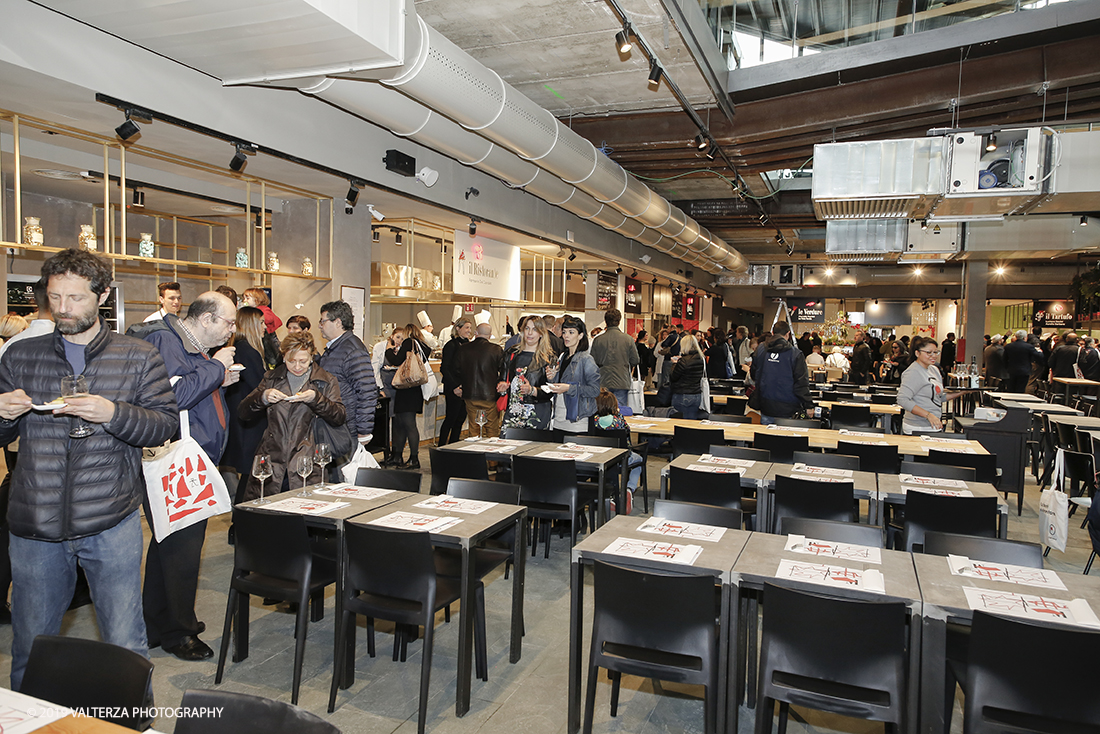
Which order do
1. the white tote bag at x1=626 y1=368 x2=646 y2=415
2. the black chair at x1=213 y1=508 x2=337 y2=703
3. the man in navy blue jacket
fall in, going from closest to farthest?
the black chair at x1=213 y1=508 x2=337 y2=703, the man in navy blue jacket, the white tote bag at x1=626 y1=368 x2=646 y2=415

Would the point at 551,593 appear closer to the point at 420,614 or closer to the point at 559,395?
the point at 420,614

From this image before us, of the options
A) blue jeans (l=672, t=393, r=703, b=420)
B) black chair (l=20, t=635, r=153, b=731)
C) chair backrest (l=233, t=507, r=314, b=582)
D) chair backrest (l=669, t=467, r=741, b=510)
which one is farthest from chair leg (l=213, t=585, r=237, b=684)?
blue jeans (l=672, t=393, r=703, b=420)

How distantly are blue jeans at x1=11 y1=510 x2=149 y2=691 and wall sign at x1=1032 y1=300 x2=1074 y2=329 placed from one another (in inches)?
882

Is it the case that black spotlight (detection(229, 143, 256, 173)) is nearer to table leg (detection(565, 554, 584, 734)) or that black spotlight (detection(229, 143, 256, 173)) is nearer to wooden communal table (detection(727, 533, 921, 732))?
table leg (detection(565, 554, 584, 734))

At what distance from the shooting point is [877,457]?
5.16 metres

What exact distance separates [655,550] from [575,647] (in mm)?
498

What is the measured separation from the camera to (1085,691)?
2.02 metres

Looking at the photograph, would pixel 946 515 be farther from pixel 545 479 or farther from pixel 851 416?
pixel 851 416

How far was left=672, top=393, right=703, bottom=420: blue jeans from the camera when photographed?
26.1 feet

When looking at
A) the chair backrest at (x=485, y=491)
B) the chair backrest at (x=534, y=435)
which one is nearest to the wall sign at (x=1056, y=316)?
the chair backrest at (x=534, y=435)

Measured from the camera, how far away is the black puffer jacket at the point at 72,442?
7.63 feet

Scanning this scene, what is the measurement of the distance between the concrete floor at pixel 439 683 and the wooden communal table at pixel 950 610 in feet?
2.31

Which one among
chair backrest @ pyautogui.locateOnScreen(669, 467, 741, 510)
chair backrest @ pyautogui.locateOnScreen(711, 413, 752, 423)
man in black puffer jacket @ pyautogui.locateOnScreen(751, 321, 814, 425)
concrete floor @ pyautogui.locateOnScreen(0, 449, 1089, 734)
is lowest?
concrete floor @ pyautogui.locateOnScreen(0, 449, 1089, 734)

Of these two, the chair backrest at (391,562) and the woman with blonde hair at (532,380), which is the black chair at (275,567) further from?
the woman with blonde hair at (532,380)
